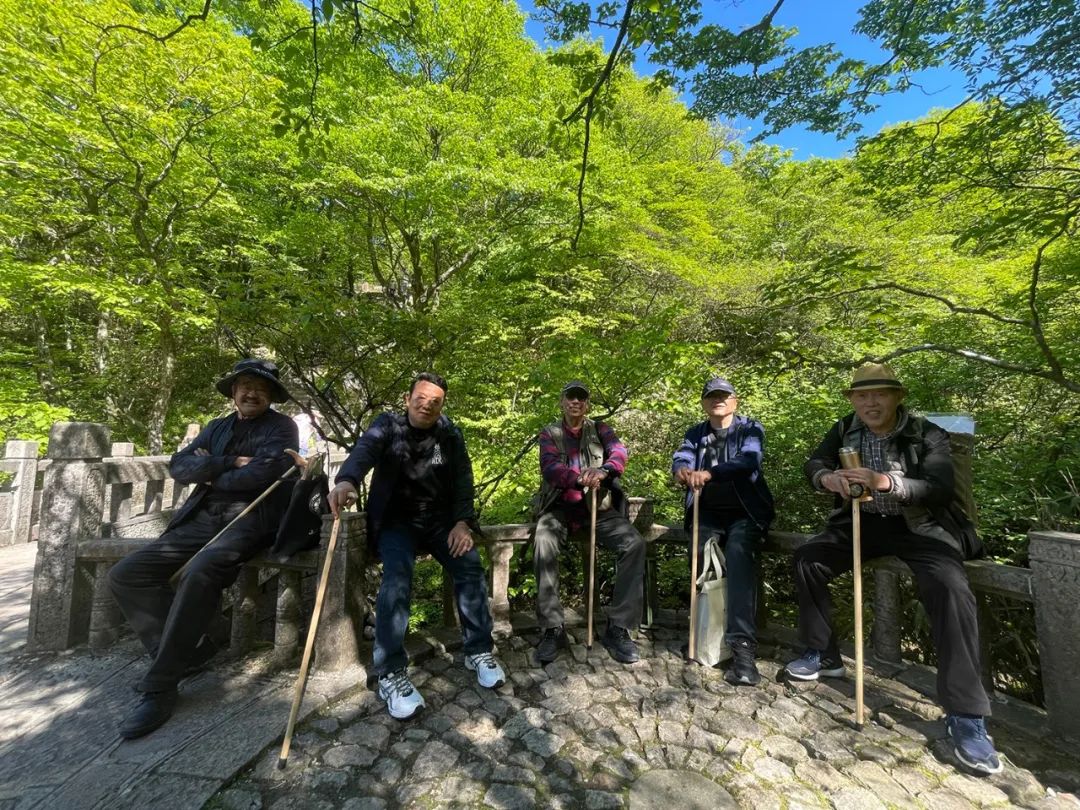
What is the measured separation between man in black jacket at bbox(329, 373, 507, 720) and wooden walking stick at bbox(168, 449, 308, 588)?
36 centimetres

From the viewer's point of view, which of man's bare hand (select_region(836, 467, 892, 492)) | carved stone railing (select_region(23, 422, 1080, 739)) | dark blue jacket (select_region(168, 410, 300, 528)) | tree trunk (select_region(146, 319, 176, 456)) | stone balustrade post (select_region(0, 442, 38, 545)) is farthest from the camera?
tree trunk (select_region(146, 319, 176, 456))

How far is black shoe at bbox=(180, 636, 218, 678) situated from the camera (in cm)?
271

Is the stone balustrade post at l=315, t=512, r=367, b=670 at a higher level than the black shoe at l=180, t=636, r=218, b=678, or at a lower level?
higher

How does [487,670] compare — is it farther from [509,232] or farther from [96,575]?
[509,232]

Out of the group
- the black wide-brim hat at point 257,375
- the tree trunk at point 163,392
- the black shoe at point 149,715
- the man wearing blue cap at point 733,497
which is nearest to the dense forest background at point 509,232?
the tree trunk at point 163,392

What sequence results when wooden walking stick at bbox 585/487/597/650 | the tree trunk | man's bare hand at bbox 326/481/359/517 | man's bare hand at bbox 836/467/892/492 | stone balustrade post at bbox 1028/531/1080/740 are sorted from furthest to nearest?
the tree trunk
wooden walking stick at bbox 585/487/597/650
man's bare hand at bbox 326/481/359/517
man's bare hand at bbox 836/467/892/492
stone balustrade post at bbox 1028/531/1080/740

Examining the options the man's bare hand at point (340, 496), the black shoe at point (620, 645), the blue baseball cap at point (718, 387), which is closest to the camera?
the man's bare hand at point (340, 496)

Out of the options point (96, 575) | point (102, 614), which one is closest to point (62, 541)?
point (96, 575)

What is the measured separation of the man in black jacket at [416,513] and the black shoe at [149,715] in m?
0.99

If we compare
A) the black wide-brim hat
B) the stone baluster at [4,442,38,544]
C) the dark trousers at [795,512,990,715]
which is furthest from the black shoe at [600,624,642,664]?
the stone baluster at [4,442,38,544]

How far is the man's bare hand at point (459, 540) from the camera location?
9.75ft

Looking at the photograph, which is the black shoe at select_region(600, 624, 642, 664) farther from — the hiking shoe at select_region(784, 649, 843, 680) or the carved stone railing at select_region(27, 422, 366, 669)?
the carved stone railing at select_region(27, 422, 366, 669)

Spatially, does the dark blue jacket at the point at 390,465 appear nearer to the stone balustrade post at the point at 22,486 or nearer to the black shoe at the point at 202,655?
the black shoe at the point at 202,655

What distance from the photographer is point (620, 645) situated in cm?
308
